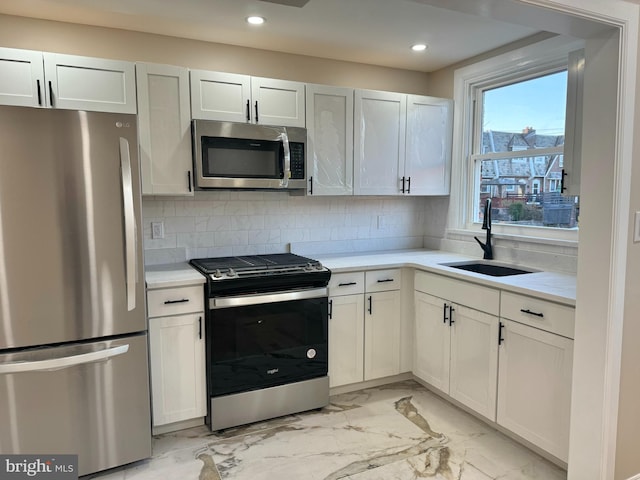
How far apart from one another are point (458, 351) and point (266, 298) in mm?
1260

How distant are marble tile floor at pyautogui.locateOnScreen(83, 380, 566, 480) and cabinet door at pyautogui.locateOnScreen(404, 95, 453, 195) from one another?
169 centimetres

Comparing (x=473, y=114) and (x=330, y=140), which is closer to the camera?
(x=330, y=140)

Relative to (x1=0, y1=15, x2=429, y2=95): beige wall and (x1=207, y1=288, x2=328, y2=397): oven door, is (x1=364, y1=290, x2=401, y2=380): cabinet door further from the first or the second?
(x1=0, y1=15, x2=429, y2=95): beige wall

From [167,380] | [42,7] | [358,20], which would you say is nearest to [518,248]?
[358,20]

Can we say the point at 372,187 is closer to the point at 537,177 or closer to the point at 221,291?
the point at 537,177

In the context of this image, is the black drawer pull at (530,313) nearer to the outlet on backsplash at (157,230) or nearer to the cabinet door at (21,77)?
the outlet on backsplash at (157,230)

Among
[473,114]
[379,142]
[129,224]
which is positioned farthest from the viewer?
[473,114]

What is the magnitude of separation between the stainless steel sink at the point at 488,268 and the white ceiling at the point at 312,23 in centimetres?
154

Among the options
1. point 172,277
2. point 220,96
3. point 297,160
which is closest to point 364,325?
point 297,160

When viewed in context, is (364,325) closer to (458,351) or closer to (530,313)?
(458,351)

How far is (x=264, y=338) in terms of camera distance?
8.99 feet

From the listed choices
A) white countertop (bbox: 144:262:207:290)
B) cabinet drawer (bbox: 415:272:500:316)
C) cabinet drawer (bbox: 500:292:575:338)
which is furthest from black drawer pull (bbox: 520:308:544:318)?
white countertop (bbox: 144:262:207:290)

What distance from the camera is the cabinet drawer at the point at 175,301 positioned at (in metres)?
2.52

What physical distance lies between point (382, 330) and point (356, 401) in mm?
516
